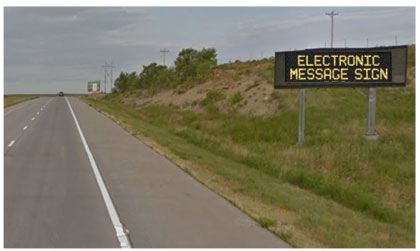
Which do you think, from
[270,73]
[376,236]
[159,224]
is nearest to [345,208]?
[376,236]

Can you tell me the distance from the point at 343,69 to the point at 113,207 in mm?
16502

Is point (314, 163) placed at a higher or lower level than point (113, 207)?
lower

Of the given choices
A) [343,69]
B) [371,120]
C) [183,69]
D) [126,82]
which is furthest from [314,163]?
[126,82]

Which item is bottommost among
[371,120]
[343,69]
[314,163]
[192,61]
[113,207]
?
[314,163]

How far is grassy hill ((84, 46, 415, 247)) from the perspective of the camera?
9805 mm

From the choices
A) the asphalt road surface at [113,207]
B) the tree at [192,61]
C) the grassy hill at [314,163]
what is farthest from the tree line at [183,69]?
the asphalt road surface at [113,207]

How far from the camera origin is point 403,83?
24344 mm

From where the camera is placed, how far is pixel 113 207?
32.4 ft

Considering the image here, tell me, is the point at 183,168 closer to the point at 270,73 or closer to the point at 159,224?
the point at 159,224

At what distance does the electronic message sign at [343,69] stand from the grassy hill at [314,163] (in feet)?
8.76

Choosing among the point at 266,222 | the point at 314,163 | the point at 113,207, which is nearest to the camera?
the point at 266,222

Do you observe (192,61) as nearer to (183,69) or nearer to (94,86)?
(183,69)

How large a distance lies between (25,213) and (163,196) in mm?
2770

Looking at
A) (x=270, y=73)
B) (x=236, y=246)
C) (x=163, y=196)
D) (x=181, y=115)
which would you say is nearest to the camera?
(x=236, y=246)
